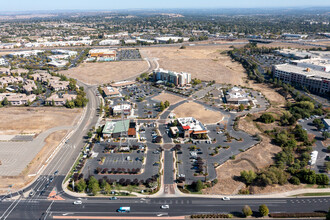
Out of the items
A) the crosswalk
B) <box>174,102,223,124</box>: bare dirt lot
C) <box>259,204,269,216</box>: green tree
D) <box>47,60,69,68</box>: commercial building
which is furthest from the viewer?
<box>47,60,69,68</box>: commercial building

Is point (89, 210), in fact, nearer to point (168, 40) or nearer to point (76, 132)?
point (76, 132)

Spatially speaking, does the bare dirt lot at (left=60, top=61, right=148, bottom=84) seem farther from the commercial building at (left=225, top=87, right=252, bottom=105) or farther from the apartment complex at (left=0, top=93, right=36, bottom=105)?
the commercial building at (left=225, top=87, right=252, bottom=105)

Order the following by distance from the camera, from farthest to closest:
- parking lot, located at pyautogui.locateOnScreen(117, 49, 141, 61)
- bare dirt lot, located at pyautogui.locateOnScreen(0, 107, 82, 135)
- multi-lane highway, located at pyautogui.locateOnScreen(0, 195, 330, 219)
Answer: parking lot, located at pyautogui.locateOnScreen(117, 49, 141, 61), bare dirt lot, located at pyautogui.locateOnScreen(0, 107, 82, 135), multi-lane highway, located at pyautogui.locateOnScreen(0, 195, 330, 219)

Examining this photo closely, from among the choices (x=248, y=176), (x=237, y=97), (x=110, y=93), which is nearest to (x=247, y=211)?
(x=248, y=176)

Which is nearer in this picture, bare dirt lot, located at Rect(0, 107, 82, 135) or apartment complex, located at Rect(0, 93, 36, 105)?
bare dirt lot, located at Rect(0, 107, 82, 135)

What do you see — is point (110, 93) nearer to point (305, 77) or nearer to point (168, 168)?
point (168, 168)

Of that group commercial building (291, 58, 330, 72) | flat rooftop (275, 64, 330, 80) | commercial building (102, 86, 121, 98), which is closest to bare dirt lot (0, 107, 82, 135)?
commercial building (102, 86, 121, 98)
